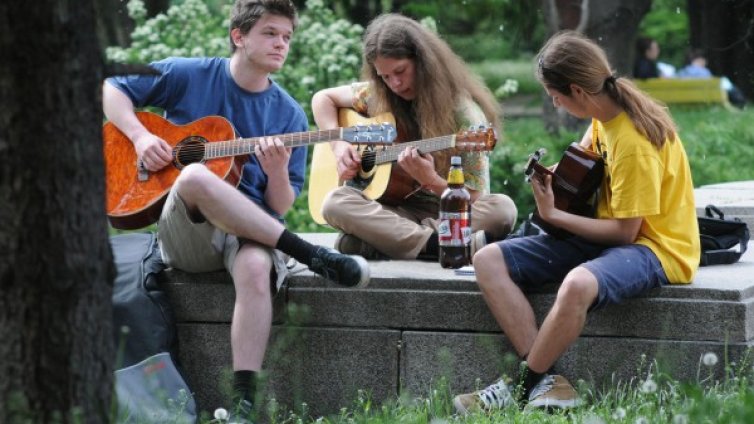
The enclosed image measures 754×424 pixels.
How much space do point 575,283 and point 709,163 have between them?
774cm

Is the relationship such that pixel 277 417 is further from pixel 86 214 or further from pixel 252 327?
pixel 86 214

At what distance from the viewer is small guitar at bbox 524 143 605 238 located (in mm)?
4781

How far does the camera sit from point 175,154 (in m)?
5.66

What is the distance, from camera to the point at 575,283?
4.52m

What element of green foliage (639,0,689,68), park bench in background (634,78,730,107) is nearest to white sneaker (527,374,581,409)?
park bench in background (634,78,730,107)

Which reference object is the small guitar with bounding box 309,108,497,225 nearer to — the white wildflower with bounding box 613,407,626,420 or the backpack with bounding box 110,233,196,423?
the backpack with bounding box 110,233,196,423

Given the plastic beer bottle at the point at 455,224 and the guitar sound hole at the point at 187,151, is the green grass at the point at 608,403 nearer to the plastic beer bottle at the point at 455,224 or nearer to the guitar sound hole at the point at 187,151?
the plastic beer bottle at the point at 455,224

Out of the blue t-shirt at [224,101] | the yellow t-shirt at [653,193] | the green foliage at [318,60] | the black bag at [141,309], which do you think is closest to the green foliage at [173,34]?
the green foliage at [318,60]

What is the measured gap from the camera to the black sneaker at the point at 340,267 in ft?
16.2

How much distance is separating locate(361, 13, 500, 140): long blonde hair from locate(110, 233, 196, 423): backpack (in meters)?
1.18

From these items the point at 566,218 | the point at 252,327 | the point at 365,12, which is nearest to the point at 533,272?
the point at 566,218

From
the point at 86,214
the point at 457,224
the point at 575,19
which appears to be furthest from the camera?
the point at 575,19

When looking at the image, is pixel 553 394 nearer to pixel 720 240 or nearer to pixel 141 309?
pixel 720 240

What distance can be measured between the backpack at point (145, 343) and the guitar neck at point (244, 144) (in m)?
0.45
